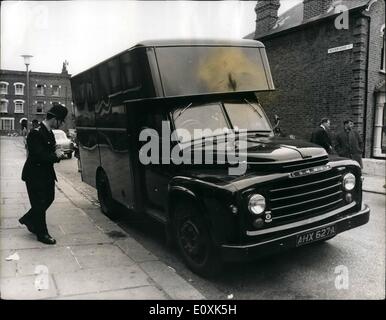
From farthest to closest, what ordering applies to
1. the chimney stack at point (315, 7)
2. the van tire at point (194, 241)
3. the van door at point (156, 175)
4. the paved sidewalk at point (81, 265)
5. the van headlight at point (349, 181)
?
the chimney stack at point (315, 7), the van door at point (156, 175), the van headlight at point (349, 181), the van tire at point (194, 241), the paved sidewalk at point (81, 265)

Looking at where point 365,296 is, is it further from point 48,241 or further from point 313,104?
point 313,104

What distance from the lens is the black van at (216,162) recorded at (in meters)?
4.23

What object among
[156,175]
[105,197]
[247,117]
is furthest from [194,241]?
[105,197]

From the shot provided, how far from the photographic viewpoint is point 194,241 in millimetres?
4789

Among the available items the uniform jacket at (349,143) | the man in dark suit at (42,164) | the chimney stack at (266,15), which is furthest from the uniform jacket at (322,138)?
the chimney stack at (266,15)

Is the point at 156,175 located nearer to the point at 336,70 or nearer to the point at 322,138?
the point at 322,138

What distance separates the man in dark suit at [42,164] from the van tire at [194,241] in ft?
6.60

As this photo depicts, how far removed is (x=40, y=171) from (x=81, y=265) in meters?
1.62

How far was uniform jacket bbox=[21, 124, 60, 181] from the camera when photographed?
5.75m

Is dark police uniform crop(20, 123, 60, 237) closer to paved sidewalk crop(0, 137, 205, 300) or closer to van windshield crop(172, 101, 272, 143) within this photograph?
paved sidewalk crop(0, 137, 205, 300)

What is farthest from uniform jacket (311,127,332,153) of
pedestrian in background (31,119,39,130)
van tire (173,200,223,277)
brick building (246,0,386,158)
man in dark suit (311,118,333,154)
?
pedestrian in background (31,119,39,130)

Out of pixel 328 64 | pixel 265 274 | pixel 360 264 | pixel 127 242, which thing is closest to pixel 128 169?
pixel 127 242

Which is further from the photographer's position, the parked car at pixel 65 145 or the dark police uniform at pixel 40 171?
the parked car at pixel 65 145

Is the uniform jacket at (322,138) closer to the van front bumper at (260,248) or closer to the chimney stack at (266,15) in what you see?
the van front bumper at (260,248)
